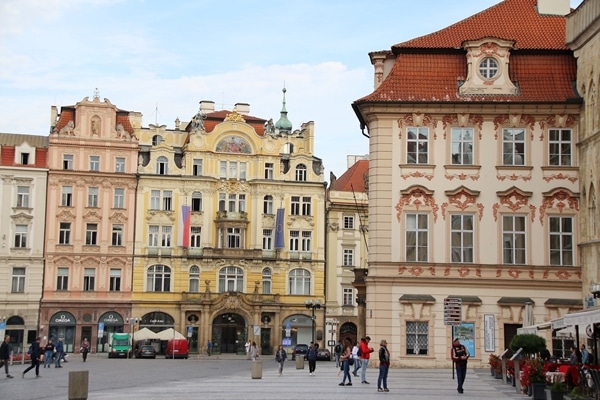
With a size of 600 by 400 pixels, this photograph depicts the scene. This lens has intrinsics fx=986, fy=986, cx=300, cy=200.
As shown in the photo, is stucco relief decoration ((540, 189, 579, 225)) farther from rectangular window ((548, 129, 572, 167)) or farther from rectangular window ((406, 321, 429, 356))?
rectangular window ((406, 321, 429, 356))

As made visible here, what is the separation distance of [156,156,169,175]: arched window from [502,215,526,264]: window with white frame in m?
44.5

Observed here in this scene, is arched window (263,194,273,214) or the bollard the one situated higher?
arched window (263,194,273,214)

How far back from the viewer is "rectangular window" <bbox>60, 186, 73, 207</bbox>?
254 feet

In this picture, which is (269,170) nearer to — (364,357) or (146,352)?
(146,352)

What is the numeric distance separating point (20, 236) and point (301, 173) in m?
23.4

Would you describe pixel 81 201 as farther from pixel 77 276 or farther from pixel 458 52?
pixel 458 52

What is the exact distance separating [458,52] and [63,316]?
45126 millimetres

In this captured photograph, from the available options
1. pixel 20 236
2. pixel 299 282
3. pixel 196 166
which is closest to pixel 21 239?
pixel 20 236

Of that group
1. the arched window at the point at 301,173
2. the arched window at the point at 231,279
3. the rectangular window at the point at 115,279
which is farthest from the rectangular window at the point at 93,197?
the arched window at the point at 301,173

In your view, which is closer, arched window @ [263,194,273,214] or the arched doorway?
the arched doorway

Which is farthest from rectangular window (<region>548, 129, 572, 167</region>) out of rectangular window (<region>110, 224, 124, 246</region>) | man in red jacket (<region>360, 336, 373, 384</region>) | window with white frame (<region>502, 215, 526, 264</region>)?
rectangular window (<region>110, 224, 124, 246</region>)

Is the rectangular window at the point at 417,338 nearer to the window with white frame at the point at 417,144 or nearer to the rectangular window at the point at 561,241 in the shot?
the rectangular window at the point at 561,241

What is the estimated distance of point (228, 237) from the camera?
8044 centimetres

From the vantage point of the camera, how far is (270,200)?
81.9m
